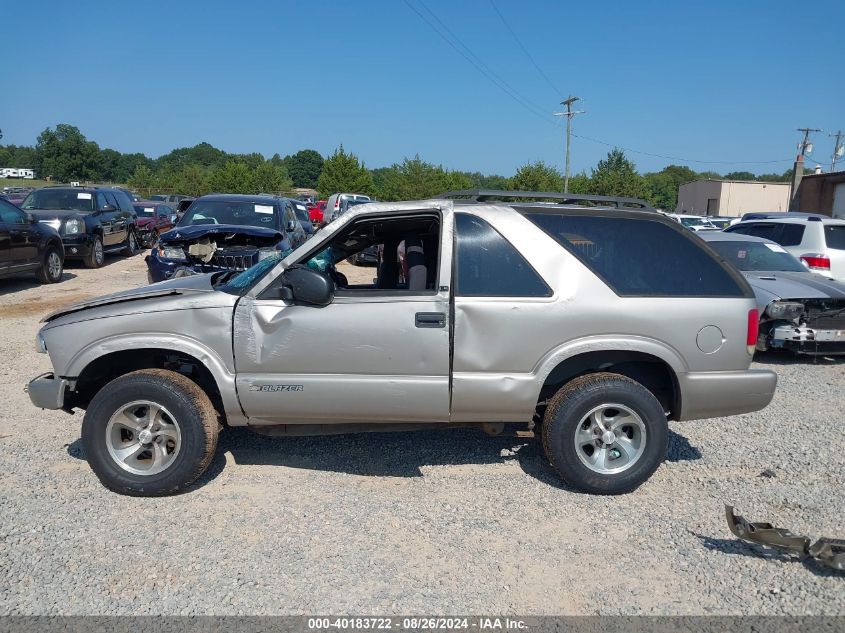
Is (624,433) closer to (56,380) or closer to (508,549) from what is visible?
(508,549)

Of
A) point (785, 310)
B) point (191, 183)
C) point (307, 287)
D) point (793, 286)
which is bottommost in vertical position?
point (785, 310)

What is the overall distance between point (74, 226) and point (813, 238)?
14684 mm

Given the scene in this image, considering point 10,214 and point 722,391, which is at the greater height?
point 10,214

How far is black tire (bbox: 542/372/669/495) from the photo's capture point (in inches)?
163

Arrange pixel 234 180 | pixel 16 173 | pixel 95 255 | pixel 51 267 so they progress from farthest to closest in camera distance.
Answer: pixel 16 173, pixel 234 180, pixel 95 255, pixel 51 267

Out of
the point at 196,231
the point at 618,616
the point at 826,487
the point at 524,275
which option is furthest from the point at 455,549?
the point at 196,231

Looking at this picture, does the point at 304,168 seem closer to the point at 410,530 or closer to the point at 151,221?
the point at 151,221

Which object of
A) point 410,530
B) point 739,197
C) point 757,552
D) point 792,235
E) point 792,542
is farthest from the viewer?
point 739,197

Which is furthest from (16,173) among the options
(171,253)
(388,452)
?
(388,452)

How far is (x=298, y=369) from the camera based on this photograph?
13.4 ft

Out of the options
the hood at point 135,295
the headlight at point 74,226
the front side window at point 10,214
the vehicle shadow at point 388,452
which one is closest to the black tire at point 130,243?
the headlight at point 74,226

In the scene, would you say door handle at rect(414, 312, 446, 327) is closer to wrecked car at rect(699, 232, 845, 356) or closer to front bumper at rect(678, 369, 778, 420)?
front bumper at rect(678, 369, 778, 420)

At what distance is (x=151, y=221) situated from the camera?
22188 mm

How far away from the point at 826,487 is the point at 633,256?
2.05m
